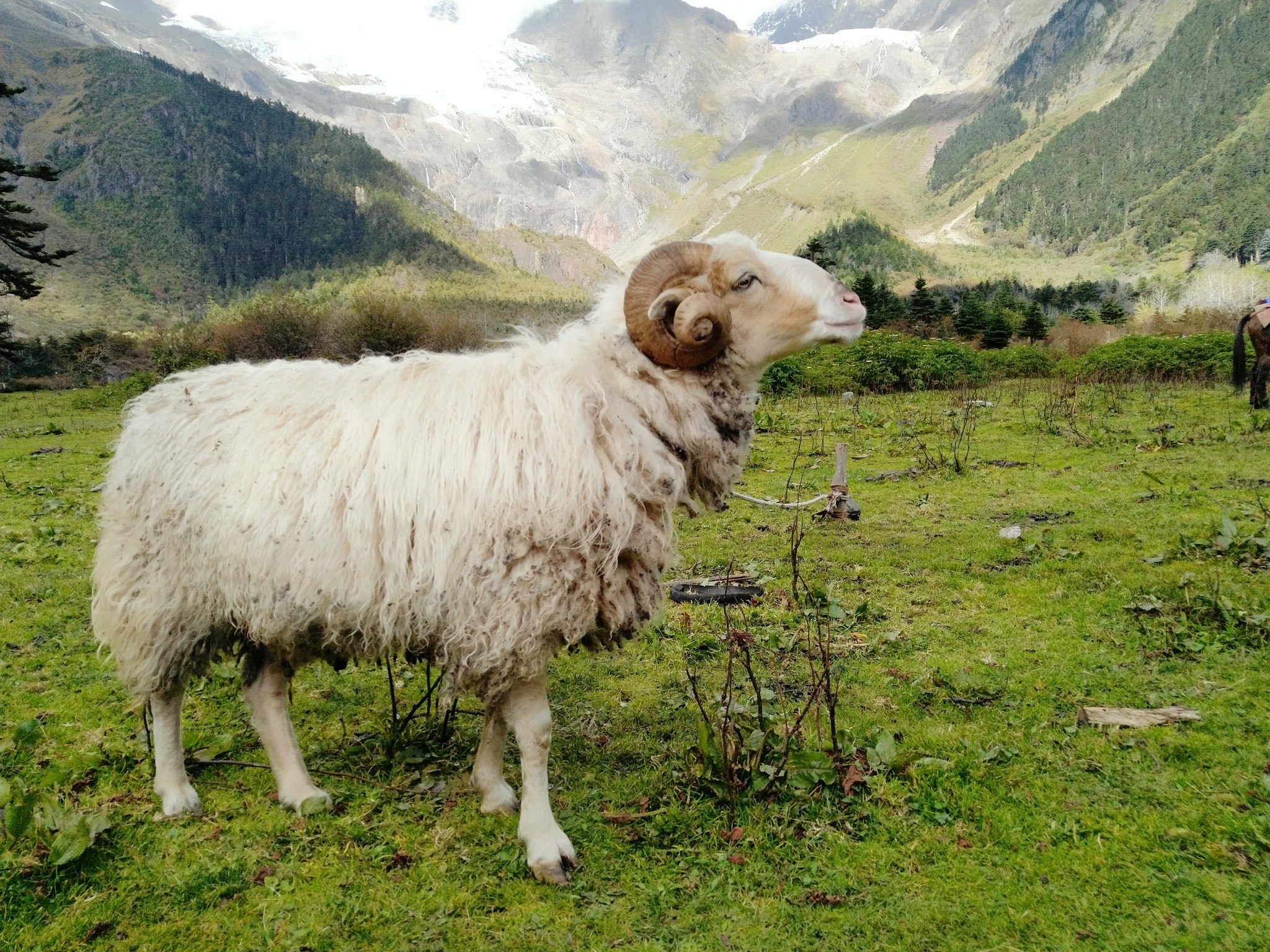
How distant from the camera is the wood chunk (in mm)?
4828

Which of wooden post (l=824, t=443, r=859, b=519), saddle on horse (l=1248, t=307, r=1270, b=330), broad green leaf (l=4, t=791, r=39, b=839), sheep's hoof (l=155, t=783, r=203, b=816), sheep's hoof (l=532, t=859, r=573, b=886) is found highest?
saddle on horse (l=1248, t=307, r=1270, b=330)

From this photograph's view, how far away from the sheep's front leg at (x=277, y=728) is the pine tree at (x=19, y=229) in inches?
1067

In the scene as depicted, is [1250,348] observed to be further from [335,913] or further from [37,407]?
[37,407]

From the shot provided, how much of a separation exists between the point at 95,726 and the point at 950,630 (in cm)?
719

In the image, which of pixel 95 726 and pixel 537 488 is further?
pixel 95 726

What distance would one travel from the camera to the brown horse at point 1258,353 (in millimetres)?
18344

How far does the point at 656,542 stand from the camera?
418cm

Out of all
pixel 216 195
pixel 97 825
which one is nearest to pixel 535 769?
pixel 97 825

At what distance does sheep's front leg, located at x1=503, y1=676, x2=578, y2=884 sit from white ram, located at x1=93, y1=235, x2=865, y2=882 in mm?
13

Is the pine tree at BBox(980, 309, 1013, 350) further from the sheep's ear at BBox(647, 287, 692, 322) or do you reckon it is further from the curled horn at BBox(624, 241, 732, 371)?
the sheep's ear at BBox(647, 287, 692, 322)

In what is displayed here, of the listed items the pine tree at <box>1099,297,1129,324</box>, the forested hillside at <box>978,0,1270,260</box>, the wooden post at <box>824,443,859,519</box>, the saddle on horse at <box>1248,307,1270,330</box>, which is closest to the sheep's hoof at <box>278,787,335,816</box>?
the wooden post at <box>824,443,859,519</box>

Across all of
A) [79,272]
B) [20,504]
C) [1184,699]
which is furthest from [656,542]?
[79,272]

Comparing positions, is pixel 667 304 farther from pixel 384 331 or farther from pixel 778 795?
pixel 384 331

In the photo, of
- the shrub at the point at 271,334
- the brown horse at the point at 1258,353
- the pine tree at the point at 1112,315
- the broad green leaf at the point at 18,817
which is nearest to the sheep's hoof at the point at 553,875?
the broad green leaf at the point at 18,817
